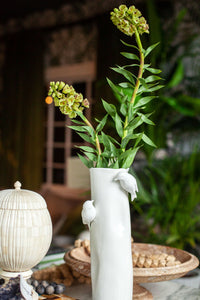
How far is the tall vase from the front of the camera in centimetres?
74

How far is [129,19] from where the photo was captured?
77 cm

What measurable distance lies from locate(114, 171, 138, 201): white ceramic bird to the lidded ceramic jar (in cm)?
17

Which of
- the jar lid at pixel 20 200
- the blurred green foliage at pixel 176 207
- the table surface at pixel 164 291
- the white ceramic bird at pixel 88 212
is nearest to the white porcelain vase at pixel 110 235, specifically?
the white ceramic bird at pixel 88 212

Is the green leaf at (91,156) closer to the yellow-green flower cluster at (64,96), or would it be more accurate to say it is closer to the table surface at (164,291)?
the yellow-green flower cluster at (64,96)

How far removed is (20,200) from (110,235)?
182 mm

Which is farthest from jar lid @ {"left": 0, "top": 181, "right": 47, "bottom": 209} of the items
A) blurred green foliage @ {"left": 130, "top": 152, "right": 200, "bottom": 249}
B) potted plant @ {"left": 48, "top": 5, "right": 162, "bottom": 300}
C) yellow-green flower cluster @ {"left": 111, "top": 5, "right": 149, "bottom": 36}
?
blurred green foliage @ {"left": 130, "top": 152, "right": 200, "bottom": 249}

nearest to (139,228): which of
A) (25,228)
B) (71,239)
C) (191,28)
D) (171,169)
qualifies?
(171,169)

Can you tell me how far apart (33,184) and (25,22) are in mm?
2203

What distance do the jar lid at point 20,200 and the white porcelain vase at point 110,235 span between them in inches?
4.0

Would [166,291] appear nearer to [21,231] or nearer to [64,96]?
[21,231]

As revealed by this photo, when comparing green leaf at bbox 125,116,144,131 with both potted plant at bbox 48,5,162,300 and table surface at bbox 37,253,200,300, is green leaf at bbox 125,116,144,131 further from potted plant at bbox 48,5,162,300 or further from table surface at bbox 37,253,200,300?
table surface at bbox 37,253,200,300

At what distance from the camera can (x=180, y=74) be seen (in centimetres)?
296

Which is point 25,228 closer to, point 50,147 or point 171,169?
point 171,169

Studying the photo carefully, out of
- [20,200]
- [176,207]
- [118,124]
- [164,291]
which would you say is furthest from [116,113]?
[176,207]
